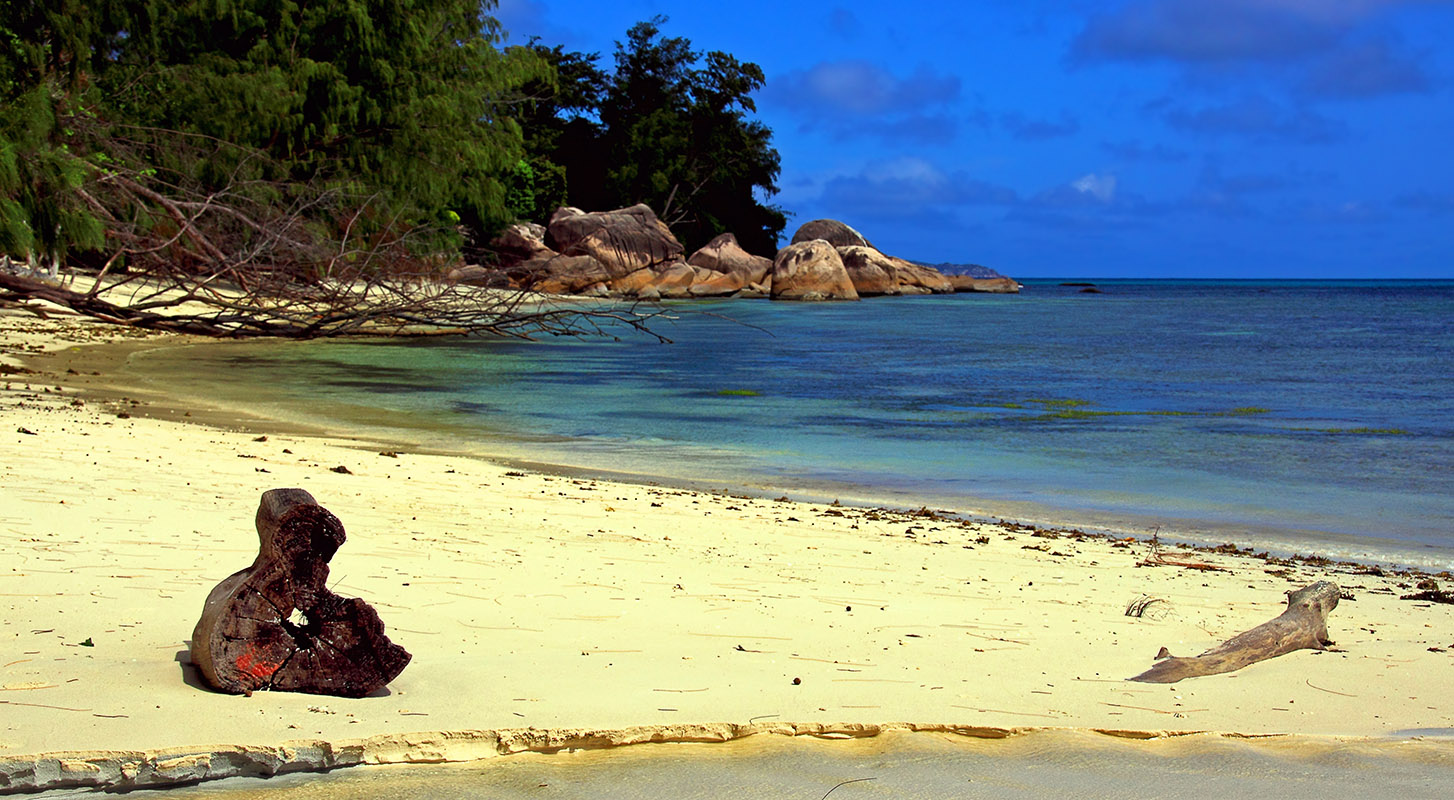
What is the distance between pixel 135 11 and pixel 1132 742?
15837mm

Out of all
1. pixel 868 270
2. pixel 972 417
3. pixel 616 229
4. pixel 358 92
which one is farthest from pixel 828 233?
pixel 972 417

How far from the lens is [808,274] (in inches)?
2427

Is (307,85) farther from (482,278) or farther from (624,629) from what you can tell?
(624,629)

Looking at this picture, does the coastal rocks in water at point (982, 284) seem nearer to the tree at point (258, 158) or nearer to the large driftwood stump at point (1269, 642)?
the tree at point (258, 158)

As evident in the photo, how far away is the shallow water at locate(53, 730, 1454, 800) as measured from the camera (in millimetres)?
3141

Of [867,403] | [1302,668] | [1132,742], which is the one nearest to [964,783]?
[1132,742]

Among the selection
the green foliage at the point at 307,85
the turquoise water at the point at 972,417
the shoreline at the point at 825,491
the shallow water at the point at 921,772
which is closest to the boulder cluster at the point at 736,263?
the green foliage at the point at 307,85

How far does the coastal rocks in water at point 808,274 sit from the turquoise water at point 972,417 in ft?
87.8

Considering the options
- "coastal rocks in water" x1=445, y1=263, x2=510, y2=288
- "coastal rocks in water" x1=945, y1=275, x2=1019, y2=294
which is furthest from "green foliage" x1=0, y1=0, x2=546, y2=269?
"coastal rocks in water" x1=945, y1=275, x2=1019, y2=294

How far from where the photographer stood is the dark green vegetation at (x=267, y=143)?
20.3 feet

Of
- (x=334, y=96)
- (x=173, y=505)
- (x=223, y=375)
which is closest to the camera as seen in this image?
(x=173, y=505)

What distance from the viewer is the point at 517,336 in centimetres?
464

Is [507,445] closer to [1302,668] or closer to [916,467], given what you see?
[916,467]

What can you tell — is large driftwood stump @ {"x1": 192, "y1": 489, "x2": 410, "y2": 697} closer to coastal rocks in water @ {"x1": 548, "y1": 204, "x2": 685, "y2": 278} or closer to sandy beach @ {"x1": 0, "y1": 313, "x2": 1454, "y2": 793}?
sandy beach @ {"x1": 0, "y1": 313, "x2": 1454, "y2": 793}
